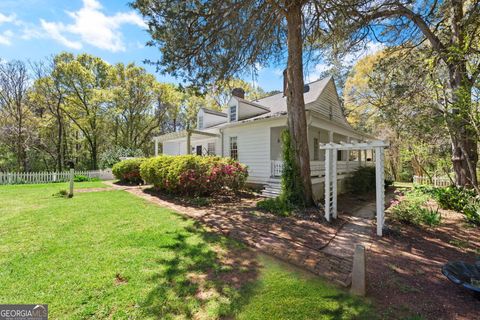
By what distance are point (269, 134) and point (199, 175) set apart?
4188 millimetres

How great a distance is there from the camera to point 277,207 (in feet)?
22.9

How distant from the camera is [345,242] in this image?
4.74 meters

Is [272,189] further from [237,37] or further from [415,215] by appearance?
[237,37]

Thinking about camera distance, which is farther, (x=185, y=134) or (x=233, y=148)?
(x=185, y=134)

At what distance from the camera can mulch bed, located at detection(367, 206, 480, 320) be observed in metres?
2.59

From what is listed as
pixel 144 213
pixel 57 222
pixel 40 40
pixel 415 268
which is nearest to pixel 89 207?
pixel 57 222

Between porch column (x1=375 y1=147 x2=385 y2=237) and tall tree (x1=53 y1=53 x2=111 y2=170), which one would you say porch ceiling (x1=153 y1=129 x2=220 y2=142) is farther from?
tall tree (x1=53 y1=53 x2=111 y2=170)

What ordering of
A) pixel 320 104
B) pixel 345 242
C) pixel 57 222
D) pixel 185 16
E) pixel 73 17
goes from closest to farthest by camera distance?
pixel 345 242
pixel 57 222
pixel 185 16
pixel 73 17
pixel 320 104

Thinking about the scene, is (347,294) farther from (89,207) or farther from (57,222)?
(89,207)

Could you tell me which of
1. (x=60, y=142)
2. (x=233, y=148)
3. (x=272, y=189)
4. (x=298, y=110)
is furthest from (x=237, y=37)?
(x=60, y=142)

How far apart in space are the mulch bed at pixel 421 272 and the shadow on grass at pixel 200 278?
Result: 5.70 feet

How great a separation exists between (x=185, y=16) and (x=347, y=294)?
7.33m

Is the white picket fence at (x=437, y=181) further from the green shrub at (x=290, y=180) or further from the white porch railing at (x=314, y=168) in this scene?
the green shrub at (x=290, y=180)

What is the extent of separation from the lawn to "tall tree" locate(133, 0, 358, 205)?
13.8ft
